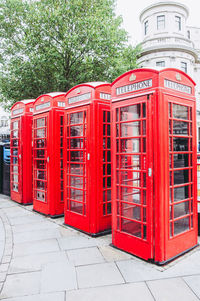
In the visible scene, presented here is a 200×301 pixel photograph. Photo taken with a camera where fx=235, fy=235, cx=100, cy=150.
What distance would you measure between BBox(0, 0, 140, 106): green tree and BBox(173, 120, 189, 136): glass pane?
10.2m

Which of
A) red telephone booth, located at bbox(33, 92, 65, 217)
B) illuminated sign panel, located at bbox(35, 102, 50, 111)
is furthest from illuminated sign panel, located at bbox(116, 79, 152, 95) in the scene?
illuminated sign panel, located at bbox(35, 102, 50, 111)

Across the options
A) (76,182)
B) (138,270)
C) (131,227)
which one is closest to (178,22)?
(76,182)

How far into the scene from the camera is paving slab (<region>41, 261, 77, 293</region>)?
3.00 meters

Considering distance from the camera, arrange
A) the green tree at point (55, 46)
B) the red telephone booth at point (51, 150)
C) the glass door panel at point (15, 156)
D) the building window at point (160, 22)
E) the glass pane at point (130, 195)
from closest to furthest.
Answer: the glass pane at point (130, 195)
the red telephone booth at point (51, 150)
the glass door panel at point (15, 156)
the green tree at point (55, 46)
the building window at point (160, 22)

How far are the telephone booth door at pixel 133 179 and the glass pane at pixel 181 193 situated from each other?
0.53 meters

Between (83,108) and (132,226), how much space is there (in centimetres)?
249

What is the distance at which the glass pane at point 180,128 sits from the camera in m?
3.77

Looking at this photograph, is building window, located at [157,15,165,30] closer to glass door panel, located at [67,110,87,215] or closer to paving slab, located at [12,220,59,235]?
glass door panel, located at [67,110,87,215]

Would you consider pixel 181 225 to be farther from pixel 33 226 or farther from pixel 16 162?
pixel 16 162

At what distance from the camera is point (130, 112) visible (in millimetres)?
4348

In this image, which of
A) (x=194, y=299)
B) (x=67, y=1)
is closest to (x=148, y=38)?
(x=67, y=1)

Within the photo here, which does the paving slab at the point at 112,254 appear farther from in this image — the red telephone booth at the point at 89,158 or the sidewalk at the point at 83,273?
the red telephone booth at the point at 89,158

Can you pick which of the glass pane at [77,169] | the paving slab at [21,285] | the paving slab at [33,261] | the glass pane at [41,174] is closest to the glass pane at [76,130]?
the glass pane at [77,169]

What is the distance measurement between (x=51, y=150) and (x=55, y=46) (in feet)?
31.3
